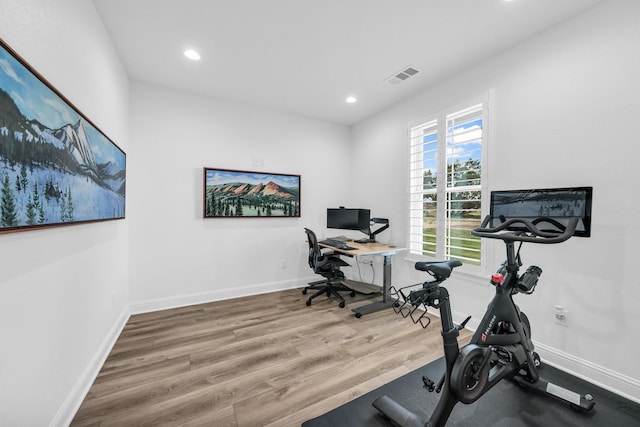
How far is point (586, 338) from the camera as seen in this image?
1.92 meters

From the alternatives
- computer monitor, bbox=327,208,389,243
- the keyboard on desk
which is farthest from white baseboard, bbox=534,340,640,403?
computer monitor, bbox=327,208,389,243

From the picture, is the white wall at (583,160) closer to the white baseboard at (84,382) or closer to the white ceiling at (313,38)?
the white ceiling at (313,38)

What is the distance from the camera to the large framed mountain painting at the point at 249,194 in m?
3.45

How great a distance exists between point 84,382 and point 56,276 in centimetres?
89

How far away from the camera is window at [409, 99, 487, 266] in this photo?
2.66 meters

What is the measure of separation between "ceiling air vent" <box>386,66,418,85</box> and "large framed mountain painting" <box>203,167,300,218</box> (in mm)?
1904

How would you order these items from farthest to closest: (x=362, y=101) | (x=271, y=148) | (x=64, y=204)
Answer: (x=271, y=148), (x=362, y=101), (x=64, y=204)

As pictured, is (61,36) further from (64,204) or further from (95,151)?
(64,204)

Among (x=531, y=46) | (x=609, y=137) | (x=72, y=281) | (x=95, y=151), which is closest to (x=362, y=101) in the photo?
(x=531, y=46)

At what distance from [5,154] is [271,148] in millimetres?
3034

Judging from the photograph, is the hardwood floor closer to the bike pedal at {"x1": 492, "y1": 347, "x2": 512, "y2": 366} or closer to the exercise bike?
the exercise bike

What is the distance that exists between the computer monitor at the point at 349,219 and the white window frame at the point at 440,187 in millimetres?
667

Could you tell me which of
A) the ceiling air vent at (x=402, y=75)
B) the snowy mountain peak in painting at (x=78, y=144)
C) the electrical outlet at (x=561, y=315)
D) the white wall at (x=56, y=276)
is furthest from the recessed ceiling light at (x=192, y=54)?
the electrical outlet at (x=561, y=315)

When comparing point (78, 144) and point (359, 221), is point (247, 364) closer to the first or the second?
point (78, 144)
